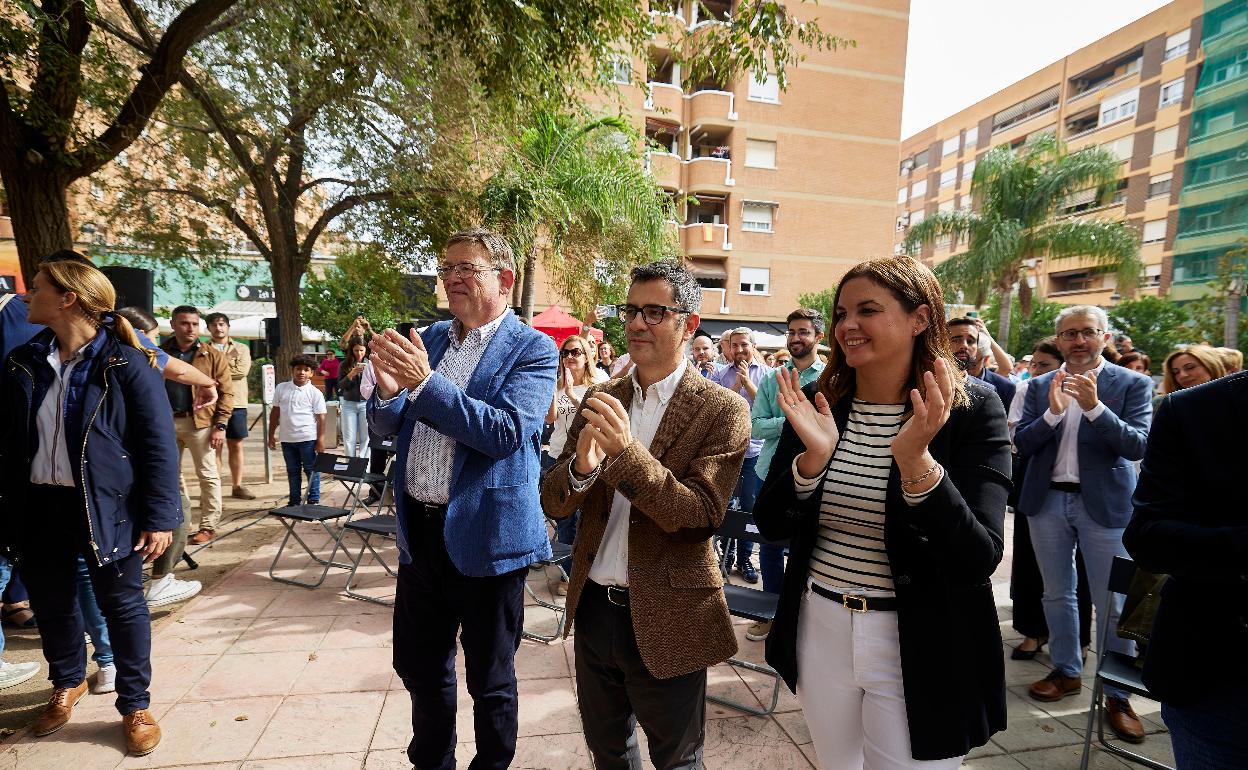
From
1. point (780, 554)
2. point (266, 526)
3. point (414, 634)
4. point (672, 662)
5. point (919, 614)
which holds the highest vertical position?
point (919, 614)

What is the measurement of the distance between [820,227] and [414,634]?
28.9 m

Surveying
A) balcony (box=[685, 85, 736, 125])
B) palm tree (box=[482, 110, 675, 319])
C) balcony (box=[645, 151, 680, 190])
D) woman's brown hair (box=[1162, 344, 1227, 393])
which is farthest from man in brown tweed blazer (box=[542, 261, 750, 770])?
balcony (box=[685, 85, 736, 125])

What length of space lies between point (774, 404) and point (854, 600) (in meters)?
2.80

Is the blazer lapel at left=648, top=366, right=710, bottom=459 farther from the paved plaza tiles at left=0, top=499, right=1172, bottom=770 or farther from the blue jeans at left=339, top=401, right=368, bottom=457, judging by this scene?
the blue jeans at left=339, top=401, right=368, bottom=457

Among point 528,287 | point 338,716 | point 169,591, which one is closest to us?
point 338,716

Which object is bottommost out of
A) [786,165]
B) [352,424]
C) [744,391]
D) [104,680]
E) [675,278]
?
[104,680]

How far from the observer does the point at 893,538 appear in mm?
1532

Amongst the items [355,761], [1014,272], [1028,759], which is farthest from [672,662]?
[1014,272]

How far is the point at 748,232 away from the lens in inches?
1077

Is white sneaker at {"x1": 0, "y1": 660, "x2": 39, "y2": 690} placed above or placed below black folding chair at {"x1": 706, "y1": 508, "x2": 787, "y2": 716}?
below

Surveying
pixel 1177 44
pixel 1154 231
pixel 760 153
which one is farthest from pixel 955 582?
pixel 1177 44

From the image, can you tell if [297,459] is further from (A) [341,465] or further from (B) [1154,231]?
(B) [1154,231]

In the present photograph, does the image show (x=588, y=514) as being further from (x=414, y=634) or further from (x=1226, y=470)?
(x=1226, y=470)

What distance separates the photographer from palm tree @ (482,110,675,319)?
35.3 feet
